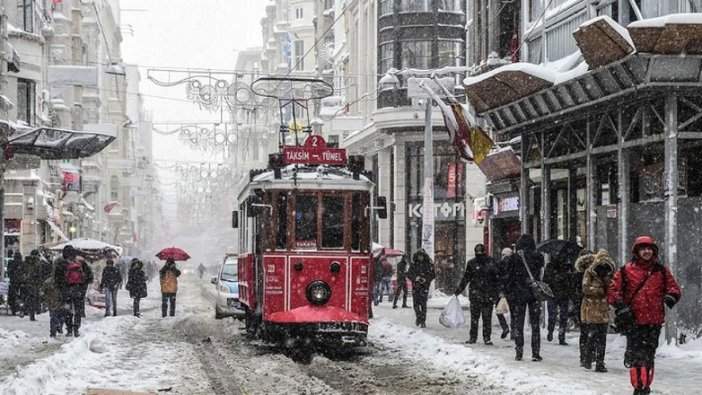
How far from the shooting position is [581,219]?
2856 centimetres

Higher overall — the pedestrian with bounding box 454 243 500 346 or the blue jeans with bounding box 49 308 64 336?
the pedestrian with bounding box 454 243 500 346

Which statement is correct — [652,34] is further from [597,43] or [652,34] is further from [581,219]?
[581,219]

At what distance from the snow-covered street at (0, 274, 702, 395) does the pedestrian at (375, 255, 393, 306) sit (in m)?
16.8

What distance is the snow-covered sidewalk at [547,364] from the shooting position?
15273 millimetres

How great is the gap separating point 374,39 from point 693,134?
1482 inches

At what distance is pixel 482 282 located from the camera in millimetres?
22406

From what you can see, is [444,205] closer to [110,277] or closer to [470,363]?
[110,277]

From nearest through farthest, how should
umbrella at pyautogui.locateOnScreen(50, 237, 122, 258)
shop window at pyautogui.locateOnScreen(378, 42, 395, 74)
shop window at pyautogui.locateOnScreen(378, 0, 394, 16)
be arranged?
umbrella at pyautogui.locateOnScreen(50, 237, 122, 258) → shop window at pyautogui.locateOnScreen(378, 42, 395, 74) → shop window at pyautogui.locateOnScreen(378, 0, 394, 16)

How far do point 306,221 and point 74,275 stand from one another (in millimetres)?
6302

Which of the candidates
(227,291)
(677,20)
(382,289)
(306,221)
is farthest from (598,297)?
(382,289)

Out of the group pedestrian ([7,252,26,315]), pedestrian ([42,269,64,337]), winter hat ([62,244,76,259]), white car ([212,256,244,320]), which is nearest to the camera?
pedestrian ([42,269,64,337])

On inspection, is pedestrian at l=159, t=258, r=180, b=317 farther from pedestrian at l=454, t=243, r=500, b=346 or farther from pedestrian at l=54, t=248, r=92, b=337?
pedestrian at l=454, t=243, r=500, b=346

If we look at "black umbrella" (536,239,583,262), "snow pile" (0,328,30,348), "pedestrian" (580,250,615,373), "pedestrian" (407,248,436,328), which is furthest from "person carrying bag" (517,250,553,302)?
"snow pile" (0,328,30,348)

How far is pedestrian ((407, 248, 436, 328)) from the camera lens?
28.4 meters
